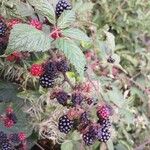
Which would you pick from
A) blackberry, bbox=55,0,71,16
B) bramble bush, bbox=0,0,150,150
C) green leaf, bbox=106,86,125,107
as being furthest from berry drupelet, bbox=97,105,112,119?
green leaf, bbox=106,86,125,107

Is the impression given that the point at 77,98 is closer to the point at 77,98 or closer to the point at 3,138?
the point at 77,98

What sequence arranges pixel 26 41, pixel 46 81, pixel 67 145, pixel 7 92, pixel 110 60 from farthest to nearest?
pixel 110 60
pixel 67 145
pixel 7 92
pixel 46 81
pixel 26 41

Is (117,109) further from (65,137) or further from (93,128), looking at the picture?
(93,128)

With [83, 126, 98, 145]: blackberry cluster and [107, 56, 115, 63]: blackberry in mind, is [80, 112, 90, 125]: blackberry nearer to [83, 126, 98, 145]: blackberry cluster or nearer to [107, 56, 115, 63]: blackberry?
[83, 126, 98, 145]: blackberry cluster

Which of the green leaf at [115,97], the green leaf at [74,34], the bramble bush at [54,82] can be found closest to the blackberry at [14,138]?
the bramble bush at [54,82]

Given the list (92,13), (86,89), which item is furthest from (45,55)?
(92,13)

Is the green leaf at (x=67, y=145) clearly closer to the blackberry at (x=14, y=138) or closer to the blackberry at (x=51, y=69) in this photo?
the blackberry at (x=14, y=138)

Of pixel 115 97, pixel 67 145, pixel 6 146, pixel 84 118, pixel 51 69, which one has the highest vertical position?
pixel 51 69

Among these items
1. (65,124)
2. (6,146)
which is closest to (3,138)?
(6,146)
